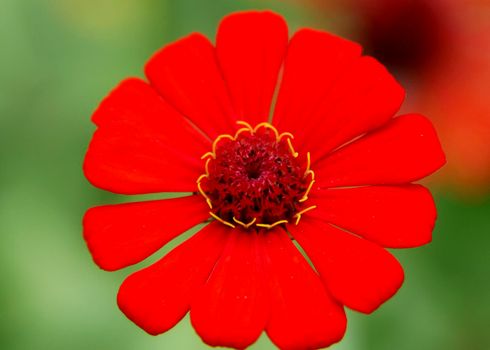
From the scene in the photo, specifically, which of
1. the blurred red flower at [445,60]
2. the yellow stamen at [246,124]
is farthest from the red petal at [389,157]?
the blurred red flower at [445,60]

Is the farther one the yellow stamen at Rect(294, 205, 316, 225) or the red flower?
the yellow stamen at Rect(294, 205, 316, 225)

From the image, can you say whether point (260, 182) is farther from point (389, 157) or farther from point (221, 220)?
point (389, 157)

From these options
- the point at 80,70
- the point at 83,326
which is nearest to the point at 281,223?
the point at 83,326

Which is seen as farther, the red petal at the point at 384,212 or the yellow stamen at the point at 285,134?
the yellow stamen at the point at 285,134

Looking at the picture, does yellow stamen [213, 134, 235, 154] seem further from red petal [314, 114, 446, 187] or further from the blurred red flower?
the blurred red flower

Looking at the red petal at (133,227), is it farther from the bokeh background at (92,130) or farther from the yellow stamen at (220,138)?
the bokeh background at (92,130)

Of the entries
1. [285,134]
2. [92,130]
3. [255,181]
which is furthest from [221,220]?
[92,130]

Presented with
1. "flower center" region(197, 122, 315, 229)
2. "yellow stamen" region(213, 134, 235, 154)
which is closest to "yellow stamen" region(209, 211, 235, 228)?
"flower center" region(197, 122, 315, 229)

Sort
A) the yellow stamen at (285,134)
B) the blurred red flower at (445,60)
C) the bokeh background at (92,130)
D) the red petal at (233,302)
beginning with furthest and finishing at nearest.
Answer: the blurred red flower at (445,60)
the bokeh background at (92,130)
the yellow stamen at (285,134)
the red petal at (233,302)
